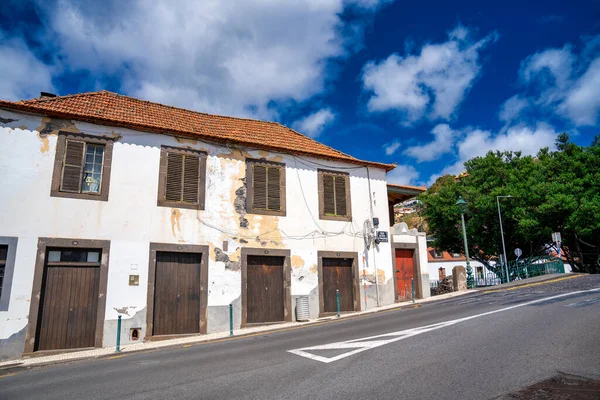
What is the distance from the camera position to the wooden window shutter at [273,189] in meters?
15.5

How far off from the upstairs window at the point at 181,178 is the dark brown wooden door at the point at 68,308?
3.28 meters

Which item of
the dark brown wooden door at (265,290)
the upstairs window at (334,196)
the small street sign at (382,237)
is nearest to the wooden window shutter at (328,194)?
the upstairs window at (334,196)

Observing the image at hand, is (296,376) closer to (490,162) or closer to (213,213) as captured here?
(213,213)

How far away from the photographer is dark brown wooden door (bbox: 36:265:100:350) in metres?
11.3

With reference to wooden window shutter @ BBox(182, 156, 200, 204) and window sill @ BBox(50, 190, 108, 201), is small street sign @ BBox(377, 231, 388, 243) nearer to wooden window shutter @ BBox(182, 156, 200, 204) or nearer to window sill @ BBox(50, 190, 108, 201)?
wooden window shutter @ BBox(182, 156, 200, 204)

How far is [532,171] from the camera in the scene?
101 feet

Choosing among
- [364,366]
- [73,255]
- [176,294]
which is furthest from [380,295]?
[73,255]

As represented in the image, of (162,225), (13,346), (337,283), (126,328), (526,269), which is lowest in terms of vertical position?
(13,346)

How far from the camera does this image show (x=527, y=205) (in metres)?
29.3

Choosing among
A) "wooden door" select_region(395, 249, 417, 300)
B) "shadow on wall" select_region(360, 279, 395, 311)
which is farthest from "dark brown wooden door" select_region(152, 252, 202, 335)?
"wooden door" select_region(395, 249, 417, 300)

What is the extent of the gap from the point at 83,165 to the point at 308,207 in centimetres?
822

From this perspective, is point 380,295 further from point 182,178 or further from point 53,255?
point 53,255

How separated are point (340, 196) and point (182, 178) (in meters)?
6.70

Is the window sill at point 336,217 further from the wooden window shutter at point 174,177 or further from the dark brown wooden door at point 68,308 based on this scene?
the dark brown wooden door at point 68,308
